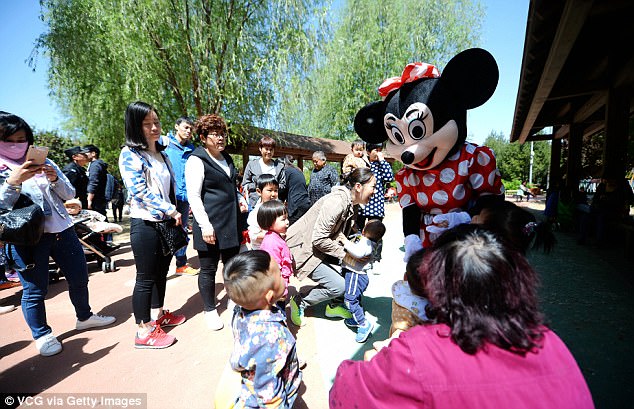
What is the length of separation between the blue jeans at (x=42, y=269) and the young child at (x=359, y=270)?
89.4 inches

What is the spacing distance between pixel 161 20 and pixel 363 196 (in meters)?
7.06

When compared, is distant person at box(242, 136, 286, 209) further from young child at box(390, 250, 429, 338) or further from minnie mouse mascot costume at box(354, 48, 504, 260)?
young child at box(390, 250, 429, 338)

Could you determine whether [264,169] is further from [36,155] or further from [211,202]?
[36,155]

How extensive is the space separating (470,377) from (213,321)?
2452mm

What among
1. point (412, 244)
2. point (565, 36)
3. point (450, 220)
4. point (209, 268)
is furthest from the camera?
point (565, 36)

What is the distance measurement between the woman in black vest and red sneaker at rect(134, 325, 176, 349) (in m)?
0.38

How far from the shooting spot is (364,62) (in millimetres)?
15195

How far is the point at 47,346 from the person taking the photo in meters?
2.39

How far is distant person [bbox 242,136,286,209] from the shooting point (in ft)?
12.5

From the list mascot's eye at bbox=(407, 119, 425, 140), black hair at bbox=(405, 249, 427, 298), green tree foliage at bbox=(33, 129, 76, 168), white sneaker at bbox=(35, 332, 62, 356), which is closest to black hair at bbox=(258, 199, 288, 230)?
mascot's eye at bbox=(407, 119, 425, 140)

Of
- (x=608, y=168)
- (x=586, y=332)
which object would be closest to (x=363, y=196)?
(x=586, y=332)

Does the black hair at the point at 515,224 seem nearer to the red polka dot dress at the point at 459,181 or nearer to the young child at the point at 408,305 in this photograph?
the red polka dot dress at the point at 459,181

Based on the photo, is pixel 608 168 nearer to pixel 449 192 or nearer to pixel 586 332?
pixel 586 332

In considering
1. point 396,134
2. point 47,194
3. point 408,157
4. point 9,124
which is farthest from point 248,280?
point 9,124
